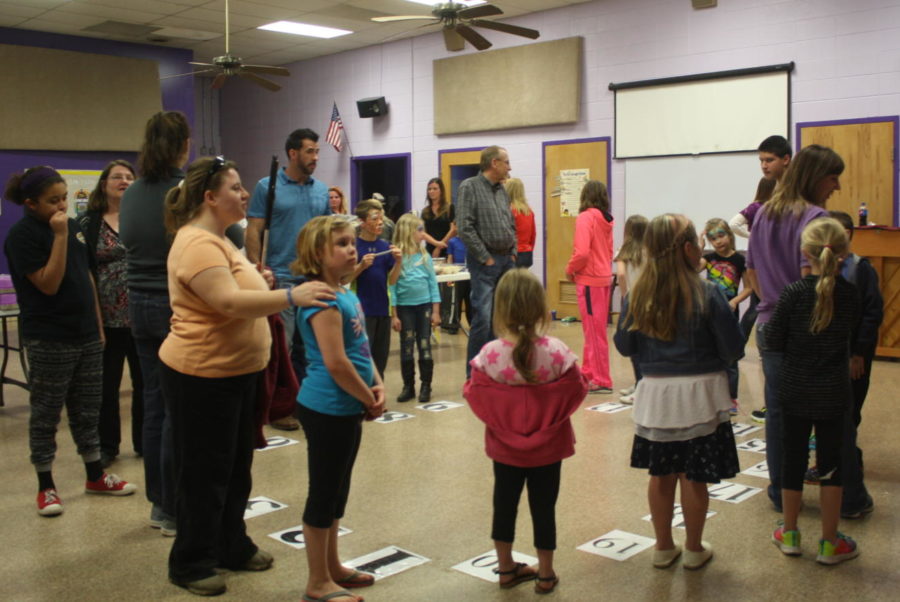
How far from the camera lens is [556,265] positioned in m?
10.4

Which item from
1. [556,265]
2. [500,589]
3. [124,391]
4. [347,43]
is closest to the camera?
[500,589]

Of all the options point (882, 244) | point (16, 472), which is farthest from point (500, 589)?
point (882, 244)

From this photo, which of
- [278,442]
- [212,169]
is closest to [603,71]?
[278,442]

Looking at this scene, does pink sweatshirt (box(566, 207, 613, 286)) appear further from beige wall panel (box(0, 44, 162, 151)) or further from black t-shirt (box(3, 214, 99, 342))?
beige wall panel (box(0, 44, 162, 151))

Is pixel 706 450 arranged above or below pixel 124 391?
above

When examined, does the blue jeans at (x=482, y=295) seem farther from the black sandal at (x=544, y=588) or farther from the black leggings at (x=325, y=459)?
the black leggings at (x=325, y=459)

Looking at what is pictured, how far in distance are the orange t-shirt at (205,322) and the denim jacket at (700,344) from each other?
1250 millimetres

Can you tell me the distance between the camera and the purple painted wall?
1080cm

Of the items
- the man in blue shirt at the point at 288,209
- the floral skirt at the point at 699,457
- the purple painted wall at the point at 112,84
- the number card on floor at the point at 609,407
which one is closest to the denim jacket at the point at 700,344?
the floral skirt at the point at 699,457

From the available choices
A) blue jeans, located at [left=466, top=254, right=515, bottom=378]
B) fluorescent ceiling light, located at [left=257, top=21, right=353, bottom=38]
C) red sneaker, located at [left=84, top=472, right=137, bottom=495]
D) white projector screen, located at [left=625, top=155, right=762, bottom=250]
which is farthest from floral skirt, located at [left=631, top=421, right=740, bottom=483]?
fluorescent ceiling light, located at [left=257, top=21, right=353, bottom=38]

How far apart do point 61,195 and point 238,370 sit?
1469 mm

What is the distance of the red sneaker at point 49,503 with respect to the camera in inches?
142

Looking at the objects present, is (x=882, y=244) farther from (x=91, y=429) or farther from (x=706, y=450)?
(x=91, y=429)

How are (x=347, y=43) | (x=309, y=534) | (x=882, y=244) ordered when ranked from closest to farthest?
(x=309, y=534) → (x=882, y=244) → (x=347, y=43)
